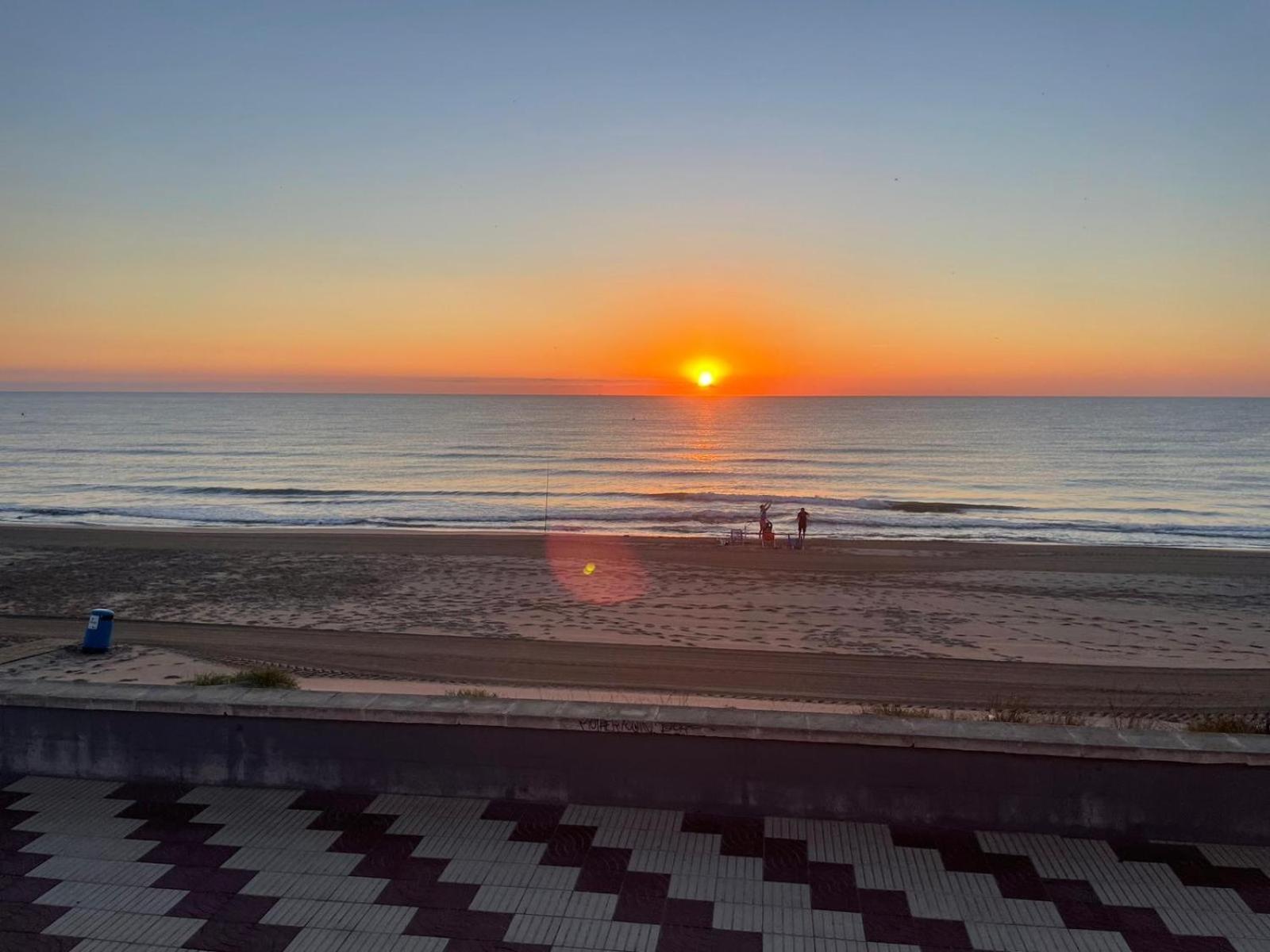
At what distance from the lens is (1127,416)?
5851 inches

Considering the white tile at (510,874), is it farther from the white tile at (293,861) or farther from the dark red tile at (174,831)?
the dark red tile at (174,831)

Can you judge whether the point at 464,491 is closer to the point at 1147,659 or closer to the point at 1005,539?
the point at 1005,539

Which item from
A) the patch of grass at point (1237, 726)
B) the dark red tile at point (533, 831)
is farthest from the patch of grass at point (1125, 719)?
the dark red tile at point (533, 831)

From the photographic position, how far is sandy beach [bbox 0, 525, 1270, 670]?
1505 centimetres

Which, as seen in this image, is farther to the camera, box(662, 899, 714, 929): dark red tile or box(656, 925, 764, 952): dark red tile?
box(662, 899, 714, 929): dark red tile

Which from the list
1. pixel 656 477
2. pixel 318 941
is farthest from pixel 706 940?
pixel 656 477

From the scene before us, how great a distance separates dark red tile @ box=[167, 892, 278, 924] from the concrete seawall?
1027 millimetres

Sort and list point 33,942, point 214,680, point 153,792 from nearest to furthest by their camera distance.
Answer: point 33,942 < point 153,792 < point 214,680

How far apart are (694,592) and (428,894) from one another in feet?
47.7

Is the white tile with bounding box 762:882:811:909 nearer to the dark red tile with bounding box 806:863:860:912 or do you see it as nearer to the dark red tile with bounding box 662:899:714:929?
the dark red tile with bounding box 806:863:860:912

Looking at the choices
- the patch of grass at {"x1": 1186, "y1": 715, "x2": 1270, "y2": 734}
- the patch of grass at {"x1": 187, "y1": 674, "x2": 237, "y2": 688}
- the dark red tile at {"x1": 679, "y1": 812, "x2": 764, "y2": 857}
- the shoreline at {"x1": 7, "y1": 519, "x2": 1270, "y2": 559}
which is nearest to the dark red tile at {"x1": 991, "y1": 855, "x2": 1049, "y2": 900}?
the dark red tile at {"x1": 679, "y1": 812, "x2": 764, "y2": 857}

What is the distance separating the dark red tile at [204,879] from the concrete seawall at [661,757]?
82cm

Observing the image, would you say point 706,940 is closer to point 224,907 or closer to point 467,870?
point 467,870

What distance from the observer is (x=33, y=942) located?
3.85m
